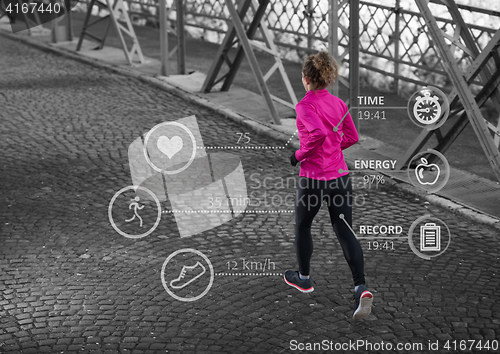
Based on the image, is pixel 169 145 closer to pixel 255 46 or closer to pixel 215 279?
pixel 255 46

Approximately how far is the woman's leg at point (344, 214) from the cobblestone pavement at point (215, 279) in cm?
47

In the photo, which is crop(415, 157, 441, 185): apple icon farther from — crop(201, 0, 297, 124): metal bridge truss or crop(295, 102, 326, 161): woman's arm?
crop(295, 102, 326, 161): woman's arm

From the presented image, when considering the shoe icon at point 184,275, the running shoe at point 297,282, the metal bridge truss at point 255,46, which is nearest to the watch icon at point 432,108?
the metal bridge truss at point 255,46

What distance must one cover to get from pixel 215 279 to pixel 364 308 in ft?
4.53

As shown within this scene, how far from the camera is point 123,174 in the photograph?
9133 mm

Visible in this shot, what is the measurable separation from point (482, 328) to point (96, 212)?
4021 millimetres

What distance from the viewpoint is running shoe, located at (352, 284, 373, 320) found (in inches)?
216

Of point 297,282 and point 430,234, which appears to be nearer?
point 297,282

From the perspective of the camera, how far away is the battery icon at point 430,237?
6998mm

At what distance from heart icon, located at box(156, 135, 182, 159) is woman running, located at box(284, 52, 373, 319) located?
4.68 m

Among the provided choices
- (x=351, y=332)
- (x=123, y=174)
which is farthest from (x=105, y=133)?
(x=351, y=332)

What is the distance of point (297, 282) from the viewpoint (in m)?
6.08

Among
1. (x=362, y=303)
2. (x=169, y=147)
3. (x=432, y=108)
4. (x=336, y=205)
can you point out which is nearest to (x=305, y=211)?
(x=336, y=205)

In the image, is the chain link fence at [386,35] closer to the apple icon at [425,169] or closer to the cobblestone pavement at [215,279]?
the apple icon at [425,169]
